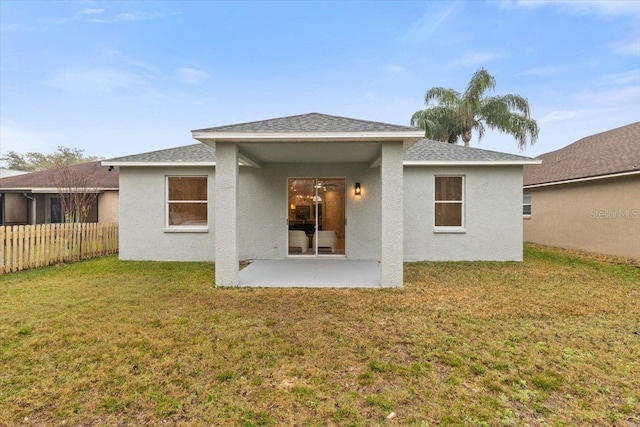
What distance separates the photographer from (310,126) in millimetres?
6609

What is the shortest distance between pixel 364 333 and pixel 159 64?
20.1 meters

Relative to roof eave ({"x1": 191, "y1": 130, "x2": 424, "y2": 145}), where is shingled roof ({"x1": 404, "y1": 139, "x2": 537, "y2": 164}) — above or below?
above

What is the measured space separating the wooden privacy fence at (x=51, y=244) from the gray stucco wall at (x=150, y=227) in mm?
1227

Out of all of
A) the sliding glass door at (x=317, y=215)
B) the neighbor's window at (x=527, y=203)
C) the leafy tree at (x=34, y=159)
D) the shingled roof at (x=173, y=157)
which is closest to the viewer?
the shingled roof at (x=173, y=157)

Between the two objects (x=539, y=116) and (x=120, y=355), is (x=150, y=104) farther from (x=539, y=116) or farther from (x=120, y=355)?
(x=539, y=116)

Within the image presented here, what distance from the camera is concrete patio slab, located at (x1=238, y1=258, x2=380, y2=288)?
22.1ft

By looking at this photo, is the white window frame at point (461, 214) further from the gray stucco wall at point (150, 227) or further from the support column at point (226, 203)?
the gray stucco wall at point (150, 227)

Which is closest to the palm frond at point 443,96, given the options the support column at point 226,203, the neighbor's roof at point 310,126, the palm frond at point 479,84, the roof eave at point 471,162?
the palm frond at point 479,84

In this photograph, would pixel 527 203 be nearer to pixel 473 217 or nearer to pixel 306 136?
pixel 473 217

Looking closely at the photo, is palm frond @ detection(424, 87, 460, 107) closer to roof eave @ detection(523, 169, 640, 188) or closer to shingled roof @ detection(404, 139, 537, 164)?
roof eave @ detection(523, 169, 640, 188)

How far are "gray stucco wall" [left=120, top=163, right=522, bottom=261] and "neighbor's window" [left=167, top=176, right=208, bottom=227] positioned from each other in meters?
0.25

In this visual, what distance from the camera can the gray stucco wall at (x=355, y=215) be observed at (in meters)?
9.63

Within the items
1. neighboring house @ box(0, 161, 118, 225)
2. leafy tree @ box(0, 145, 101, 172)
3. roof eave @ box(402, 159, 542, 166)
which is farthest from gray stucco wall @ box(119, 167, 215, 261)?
leafy tree @ box(0, 145, 101, 172)

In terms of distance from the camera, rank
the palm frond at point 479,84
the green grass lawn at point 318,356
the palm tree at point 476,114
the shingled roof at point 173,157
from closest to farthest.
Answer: the green grass lawn at point 318,356
the shingled roof at point 173,157
the palm frond at point 479,84
the palm tree at point 476,114
